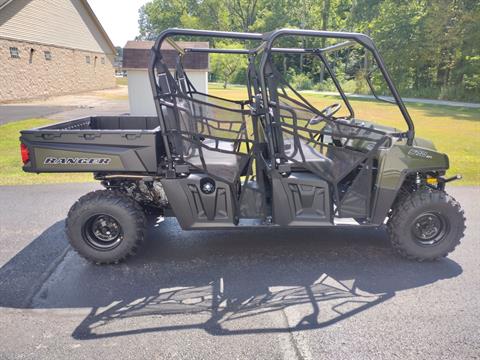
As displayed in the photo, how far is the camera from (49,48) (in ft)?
76.1

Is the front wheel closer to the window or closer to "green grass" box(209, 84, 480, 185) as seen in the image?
"green grass" box(209, 84, 480, 185)

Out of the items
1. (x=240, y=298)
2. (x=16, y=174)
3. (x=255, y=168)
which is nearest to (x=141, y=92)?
(x=16, y=174)

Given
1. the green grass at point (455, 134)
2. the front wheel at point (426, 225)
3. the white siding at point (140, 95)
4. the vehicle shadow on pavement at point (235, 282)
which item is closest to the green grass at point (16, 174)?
the vehicle shadow on pavement at point (235, 282)

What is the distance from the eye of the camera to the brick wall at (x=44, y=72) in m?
19.2

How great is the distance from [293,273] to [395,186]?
1205 mm

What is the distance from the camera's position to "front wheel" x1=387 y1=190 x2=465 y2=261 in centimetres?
354

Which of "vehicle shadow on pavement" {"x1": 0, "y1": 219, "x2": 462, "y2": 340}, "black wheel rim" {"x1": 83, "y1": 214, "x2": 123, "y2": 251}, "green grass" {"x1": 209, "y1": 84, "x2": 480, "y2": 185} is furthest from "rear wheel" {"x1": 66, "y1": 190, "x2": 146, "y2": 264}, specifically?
"green grass" {"x1": 209, "y1": 84, "x2": 480, "y2": 185}

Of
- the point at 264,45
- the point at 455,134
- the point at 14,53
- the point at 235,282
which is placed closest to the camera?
the point at 264,45

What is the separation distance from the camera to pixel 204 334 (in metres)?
2.63

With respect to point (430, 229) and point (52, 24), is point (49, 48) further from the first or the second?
point (430, 229)

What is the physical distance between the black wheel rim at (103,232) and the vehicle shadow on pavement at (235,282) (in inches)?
8.4

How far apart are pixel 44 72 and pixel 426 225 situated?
960 inches

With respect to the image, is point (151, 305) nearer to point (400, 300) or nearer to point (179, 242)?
point (179, 242)

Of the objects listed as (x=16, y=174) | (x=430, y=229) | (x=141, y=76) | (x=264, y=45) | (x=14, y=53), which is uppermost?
(x=14, y=53)
